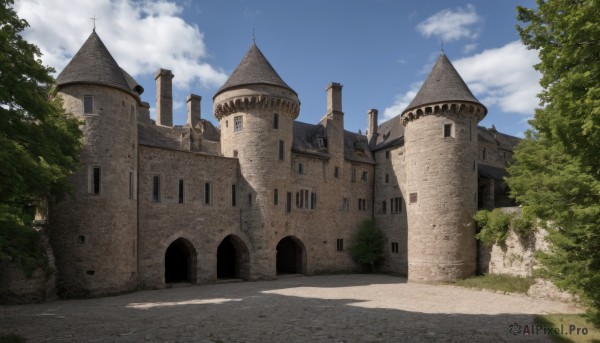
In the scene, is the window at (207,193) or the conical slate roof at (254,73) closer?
the window at (207,193)

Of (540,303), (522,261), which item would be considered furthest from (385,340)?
(522,261)

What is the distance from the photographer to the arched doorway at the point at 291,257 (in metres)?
33.1

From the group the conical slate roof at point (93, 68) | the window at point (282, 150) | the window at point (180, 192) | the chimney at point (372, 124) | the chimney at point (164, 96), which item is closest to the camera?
the conical slate roof at point (93, 68)

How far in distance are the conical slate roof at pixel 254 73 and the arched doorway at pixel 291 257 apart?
12.1 meters

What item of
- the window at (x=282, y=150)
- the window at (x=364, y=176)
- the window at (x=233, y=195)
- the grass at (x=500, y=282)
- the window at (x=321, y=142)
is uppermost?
the window at (x=321, y=142)

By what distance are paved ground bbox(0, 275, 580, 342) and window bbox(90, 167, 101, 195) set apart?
5768mm

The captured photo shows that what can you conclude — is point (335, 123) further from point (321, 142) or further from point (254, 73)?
point (254, 73)

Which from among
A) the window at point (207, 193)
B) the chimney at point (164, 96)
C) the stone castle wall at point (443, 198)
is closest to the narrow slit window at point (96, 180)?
the window at point (207, 193)

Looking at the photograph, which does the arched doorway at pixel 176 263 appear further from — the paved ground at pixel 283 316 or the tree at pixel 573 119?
the tree at pixel 573 119

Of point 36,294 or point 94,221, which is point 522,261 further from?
point 36,294

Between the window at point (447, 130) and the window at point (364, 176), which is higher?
the window at point (447, 130)

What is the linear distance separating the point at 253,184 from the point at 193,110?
9.72 metres

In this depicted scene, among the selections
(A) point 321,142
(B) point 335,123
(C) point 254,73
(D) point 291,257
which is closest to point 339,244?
(D) point 291,257

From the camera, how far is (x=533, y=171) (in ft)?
66.8
